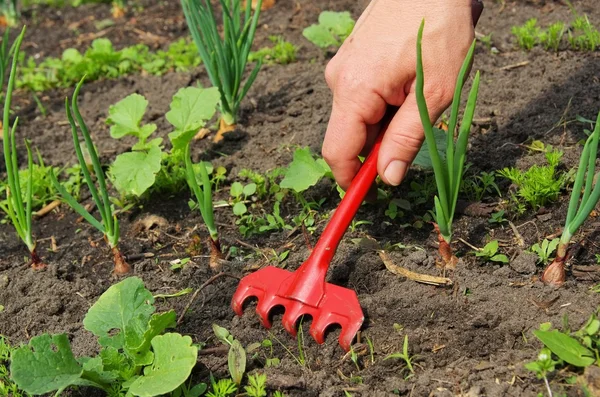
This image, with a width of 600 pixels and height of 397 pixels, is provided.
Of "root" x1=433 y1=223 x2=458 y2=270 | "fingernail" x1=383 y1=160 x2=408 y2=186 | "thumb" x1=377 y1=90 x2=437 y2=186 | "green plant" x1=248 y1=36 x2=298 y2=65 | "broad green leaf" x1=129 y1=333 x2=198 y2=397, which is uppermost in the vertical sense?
"thumb" x1=377 y1=90 x2=437 y2=186

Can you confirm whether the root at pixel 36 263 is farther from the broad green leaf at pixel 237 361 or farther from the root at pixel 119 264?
the broad green leaf at pixel 237 361

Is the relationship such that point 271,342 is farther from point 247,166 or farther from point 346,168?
point 247,166

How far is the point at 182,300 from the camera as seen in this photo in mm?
1903

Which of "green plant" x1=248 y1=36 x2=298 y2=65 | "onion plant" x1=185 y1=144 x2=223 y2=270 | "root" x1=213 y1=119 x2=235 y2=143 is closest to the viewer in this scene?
"onion plant" x1=185 y1=144 x2=223 y2=270

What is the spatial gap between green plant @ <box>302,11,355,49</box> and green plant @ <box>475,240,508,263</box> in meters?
1.49

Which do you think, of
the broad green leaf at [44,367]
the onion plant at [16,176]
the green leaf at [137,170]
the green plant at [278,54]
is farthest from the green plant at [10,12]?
the broad green leaf at [44,367]

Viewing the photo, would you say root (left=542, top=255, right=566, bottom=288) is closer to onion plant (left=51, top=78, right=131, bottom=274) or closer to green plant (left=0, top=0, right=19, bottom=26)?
onion plant (left=51, top=78, right=131, bottom=274)

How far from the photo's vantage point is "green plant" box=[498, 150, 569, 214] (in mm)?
2000

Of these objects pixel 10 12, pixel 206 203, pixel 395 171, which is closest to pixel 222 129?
pixel 206 203

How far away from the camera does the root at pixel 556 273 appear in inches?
67.4

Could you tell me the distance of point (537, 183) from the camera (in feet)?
6.58

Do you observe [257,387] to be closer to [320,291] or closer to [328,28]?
[320,291]

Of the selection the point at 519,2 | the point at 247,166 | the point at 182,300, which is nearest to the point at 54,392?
the point at 182,300

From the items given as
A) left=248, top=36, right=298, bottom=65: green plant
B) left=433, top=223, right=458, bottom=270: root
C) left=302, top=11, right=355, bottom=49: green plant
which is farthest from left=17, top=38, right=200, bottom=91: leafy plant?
left=433, top=223, right=458, bottom=270: root
